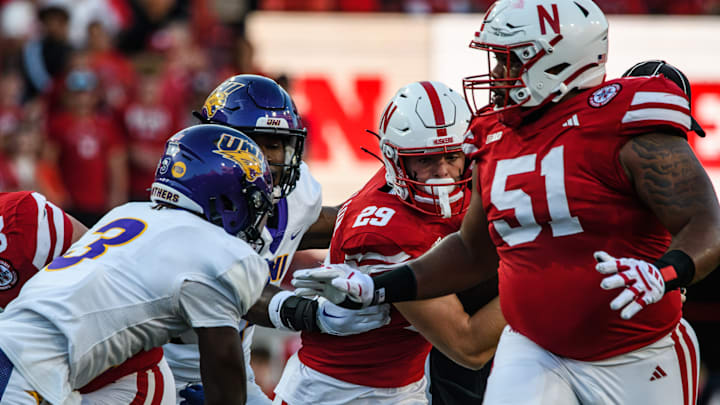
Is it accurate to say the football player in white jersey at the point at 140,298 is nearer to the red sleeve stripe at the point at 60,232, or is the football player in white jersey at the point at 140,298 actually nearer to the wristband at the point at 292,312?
the red sleeve stripe at the point at 60,232

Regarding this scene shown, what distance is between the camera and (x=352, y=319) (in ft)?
11.1

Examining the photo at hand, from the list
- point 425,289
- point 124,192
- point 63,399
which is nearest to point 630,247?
point 425,289

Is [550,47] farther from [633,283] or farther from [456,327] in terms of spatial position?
[456,327]

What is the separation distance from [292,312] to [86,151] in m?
5.25

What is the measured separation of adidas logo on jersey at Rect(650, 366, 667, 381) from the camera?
283 centimetres

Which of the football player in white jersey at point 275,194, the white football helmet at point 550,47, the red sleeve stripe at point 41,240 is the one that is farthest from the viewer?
the football player in white jersey at point 275,194

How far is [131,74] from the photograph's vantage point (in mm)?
8969

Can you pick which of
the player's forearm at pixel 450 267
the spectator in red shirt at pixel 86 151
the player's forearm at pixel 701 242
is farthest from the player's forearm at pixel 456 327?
the spectator in red shirt at pixel 86 151

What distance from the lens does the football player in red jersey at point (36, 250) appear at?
3.25 m

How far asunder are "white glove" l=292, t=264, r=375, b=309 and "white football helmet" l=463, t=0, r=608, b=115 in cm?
73

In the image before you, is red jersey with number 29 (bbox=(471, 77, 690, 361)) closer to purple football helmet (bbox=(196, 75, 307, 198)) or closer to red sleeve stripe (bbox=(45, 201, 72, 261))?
purple football helmet (bbox=(196, 75, 307, 198))

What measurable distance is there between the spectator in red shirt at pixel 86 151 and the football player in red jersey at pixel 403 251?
5012 millimetres

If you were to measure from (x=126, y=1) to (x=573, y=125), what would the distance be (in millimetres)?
7510

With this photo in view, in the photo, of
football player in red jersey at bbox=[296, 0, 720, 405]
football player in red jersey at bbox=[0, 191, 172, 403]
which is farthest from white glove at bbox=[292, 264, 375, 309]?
football player in red jersey at bbox=[0, 191, 172, 403]
